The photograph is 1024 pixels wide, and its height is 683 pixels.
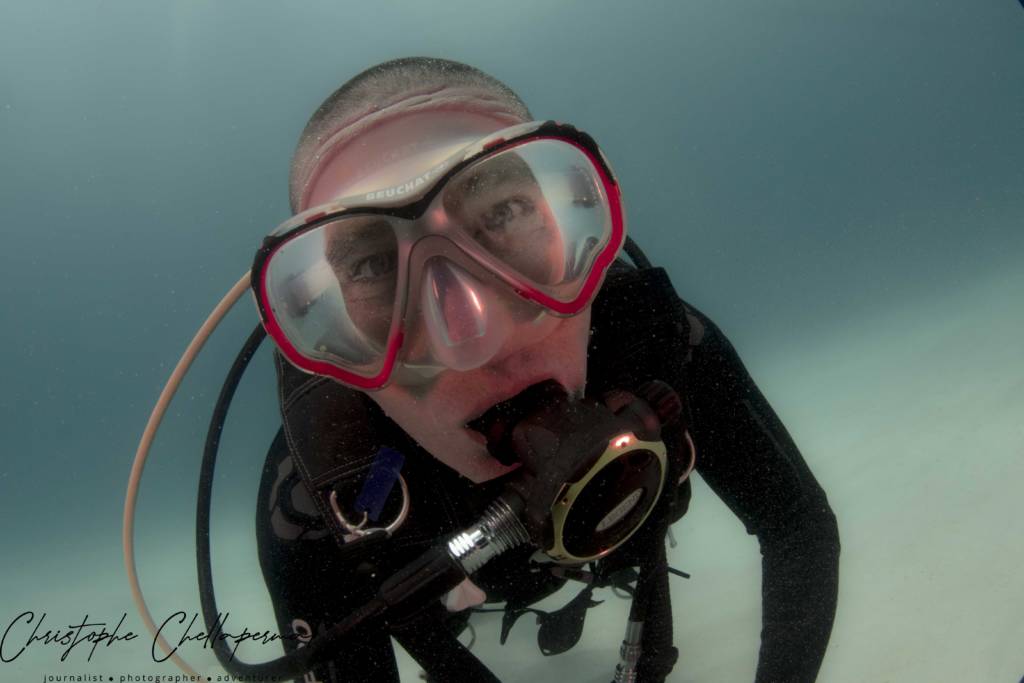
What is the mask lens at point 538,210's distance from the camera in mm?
1712

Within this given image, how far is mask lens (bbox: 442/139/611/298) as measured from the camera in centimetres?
171

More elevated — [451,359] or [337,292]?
[337,292]

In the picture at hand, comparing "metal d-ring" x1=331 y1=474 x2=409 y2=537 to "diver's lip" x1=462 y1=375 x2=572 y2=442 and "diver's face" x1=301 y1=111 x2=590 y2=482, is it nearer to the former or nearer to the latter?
"diver's face" x1=301 y1=111 x2=590 y2=482

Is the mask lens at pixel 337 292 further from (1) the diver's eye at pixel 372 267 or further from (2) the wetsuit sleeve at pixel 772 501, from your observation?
(2) the wetsuit sleeve at pixel 772 501

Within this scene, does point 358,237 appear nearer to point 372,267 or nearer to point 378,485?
point 372,267

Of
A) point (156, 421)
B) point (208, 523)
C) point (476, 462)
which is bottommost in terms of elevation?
point (208, 523)

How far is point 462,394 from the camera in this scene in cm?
164

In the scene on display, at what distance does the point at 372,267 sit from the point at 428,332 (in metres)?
0.28

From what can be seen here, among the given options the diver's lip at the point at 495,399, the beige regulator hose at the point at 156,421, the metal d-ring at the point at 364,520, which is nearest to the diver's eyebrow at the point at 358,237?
the diver's lip at the point at 495,399

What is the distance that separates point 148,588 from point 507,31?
54.1 feet

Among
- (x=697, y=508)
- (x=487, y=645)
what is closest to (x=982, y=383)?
(x=697, y=508)

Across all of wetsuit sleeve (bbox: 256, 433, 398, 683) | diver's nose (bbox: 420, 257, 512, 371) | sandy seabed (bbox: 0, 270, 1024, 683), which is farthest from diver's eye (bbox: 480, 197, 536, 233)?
sandy seabed (bbox: 0, 270, 1024, 683)

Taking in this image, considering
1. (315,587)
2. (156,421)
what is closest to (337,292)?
(315,587)

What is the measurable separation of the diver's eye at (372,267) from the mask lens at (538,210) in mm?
227
